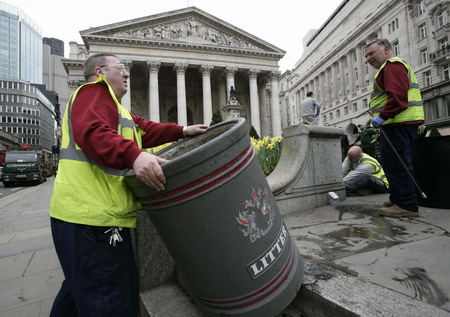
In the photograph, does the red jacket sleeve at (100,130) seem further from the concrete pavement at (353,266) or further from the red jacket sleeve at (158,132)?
the concrete pavement at (353,266)

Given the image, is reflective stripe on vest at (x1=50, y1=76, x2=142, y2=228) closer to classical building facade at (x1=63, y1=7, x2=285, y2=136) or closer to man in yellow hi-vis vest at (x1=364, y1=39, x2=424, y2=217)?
man in yellow hi-vis vest at (x1=364, y1=39, x2=424, y2=217)

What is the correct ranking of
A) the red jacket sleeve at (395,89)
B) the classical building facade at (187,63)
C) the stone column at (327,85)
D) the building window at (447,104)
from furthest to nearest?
the stone column at (327,85), the classical building facade at (187,63), the building window at (447,104), the red jacket sleeve at (395,89)

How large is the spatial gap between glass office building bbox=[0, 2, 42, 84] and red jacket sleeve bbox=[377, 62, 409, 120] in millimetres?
148158

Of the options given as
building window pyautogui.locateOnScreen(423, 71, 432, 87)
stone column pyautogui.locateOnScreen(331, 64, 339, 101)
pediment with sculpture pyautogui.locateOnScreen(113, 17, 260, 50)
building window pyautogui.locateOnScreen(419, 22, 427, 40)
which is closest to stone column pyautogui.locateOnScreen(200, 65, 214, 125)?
pediment with sculpture pyautogui.locateOnScreen(113, 17, 260, 50)

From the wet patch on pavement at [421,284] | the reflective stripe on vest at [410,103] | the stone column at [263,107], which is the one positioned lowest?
the wet patch on pavement at [421,284]

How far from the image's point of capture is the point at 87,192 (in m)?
1.35

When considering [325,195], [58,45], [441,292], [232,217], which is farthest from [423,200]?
[58,45]

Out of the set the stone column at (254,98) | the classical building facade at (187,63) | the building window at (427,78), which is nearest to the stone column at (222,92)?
the classical building facade at (187,63)

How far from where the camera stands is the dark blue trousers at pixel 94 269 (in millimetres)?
1302

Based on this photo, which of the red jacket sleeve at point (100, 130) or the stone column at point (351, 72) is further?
the stone column at point (351, 72)

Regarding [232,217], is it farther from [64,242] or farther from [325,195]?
[325,195]

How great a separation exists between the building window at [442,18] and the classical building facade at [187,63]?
16292mm

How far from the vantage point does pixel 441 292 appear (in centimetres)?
137

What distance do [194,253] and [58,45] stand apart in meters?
201
